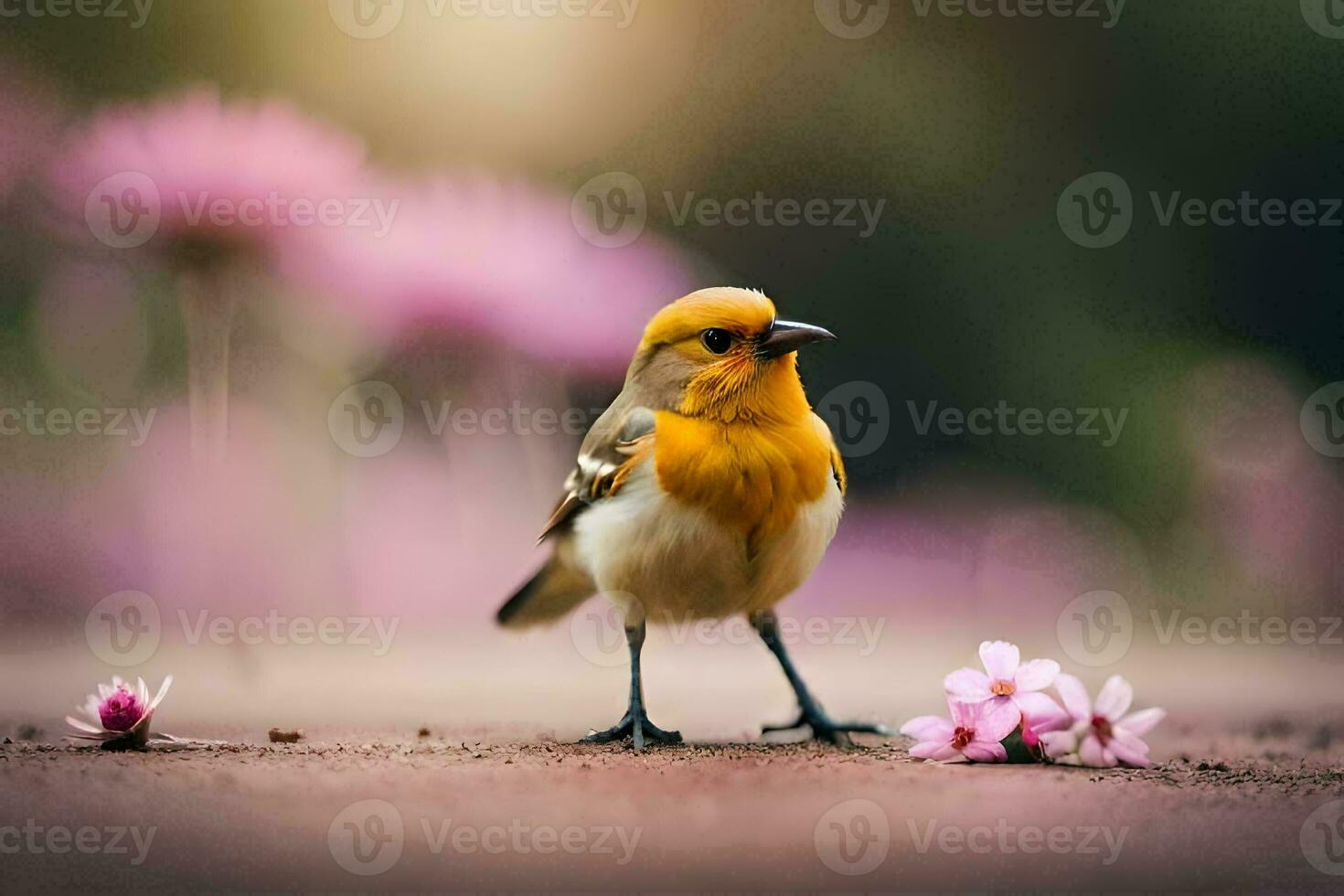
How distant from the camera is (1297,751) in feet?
4.39

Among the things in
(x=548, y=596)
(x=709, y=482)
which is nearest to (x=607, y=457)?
(x=709, y=482)

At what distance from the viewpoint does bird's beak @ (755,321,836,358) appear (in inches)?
53.1

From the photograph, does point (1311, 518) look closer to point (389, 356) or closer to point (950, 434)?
point (950, 434)

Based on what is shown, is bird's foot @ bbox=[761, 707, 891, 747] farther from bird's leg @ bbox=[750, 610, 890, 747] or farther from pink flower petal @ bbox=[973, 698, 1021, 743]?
pink flower petal @ bbox=[973, 698, 1021, 743]

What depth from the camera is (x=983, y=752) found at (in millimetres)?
1205

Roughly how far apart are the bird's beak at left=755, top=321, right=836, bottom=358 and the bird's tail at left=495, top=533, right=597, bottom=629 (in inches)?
13.8

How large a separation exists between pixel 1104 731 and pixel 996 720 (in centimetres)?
10

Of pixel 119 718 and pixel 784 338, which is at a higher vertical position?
pixel 784 338

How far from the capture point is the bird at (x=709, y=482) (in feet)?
4.44

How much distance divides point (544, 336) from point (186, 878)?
1236 millimetres

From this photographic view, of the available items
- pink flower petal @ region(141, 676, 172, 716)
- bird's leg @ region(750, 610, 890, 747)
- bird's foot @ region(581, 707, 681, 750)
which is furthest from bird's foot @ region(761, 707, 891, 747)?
pink flower petal @ region(141, 676, 172, 716)

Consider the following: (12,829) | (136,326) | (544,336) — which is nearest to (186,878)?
(12,829)

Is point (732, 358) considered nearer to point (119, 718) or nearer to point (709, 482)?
point (709, 482)

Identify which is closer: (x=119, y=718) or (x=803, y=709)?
(x=119, y=718)
